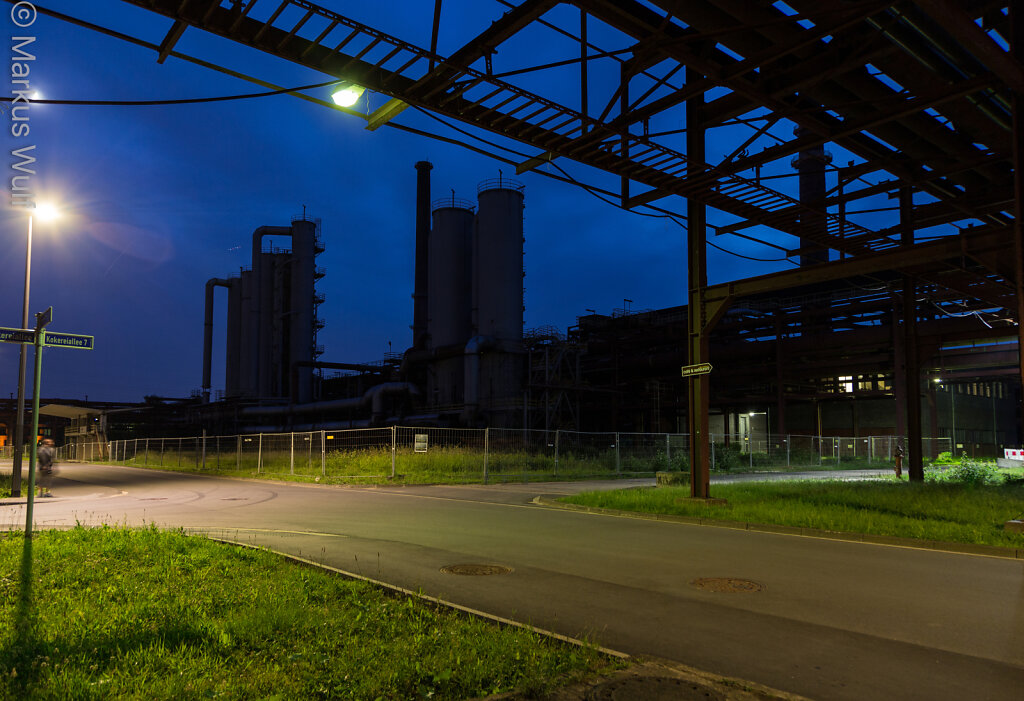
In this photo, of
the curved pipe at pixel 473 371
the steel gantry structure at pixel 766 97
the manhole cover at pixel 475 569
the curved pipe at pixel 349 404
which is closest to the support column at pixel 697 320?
the steel gantry structure at pixel 766 97

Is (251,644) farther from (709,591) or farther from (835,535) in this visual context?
(835,535)

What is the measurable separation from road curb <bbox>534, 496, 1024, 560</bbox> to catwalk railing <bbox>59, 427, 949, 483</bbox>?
9.52m

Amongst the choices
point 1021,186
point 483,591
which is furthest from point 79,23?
point 1021,186

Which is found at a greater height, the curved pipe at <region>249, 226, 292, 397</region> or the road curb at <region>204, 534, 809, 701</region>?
→ the curved pipe at <region>249, 226, 292, 397</region>

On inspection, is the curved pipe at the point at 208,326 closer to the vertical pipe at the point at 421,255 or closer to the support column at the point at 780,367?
the vertical pipe at the point at 421,255

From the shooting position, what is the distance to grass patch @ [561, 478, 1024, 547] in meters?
10.7

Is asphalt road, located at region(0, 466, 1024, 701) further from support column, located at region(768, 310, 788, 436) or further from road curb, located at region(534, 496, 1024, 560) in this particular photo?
support column, located at region(768, 310, 788, 436)

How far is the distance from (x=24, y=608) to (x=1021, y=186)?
1408cm

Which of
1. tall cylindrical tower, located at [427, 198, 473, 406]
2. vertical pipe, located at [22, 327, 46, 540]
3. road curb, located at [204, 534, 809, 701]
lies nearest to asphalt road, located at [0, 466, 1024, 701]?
road curb, located at [204, 534, 809, 701]

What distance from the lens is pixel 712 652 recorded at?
16.3ft

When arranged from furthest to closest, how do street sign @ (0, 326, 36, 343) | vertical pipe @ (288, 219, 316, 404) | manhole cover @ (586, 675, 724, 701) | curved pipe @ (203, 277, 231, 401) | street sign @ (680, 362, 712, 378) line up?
curved pipe @ (203, 277, 231, 401), vertical pipe @ (288, 219, 316, 404), street sign @ (680, 362, 712, 378), street sign @ (0, 326, 36, 343), manhole cover @ (586, 675, 724, 701)

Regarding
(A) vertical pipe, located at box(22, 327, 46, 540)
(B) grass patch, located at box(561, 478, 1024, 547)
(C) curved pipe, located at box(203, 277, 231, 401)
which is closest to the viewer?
(A) vertical pipe, located at box(22, 327, 46, 540)

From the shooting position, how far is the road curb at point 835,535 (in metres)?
9.45

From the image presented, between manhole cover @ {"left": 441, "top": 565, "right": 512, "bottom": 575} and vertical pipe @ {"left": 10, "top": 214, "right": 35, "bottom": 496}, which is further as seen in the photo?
vertical pipe @ {"left": 10, "top": 214, "right": 35, "bottom": 496}
